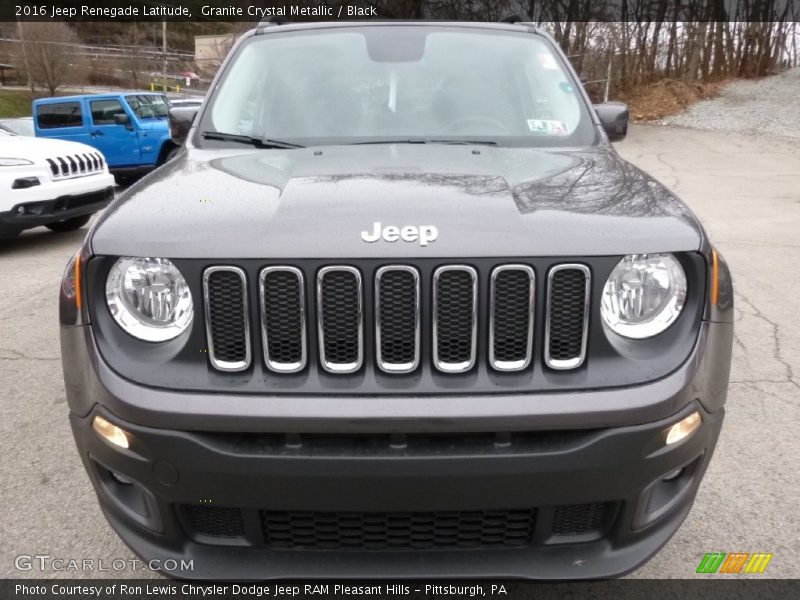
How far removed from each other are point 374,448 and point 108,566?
1303mm

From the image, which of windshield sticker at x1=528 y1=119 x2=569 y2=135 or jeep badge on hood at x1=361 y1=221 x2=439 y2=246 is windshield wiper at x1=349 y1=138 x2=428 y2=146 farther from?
jeep badge on hood at x1=361 y1=221 x2=439 y2=246

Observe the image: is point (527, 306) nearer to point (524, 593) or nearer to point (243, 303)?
point (243, 303)

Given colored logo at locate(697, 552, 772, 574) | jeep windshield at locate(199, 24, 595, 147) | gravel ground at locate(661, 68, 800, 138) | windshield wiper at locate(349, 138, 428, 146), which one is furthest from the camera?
gravel ground at locate(661, 68, 800, 138)

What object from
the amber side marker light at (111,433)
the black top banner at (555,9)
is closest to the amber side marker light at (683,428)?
the amber side marker light at (111,433)

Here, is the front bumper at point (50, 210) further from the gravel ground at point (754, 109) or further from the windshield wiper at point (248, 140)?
the gravel ground at point (754, 109)

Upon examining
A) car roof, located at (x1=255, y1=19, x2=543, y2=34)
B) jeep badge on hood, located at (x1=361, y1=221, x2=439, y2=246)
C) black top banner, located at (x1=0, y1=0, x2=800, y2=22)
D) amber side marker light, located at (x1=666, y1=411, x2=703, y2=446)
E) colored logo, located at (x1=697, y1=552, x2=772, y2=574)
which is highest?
black top banner, located at (x1=0, y1=0, x2=800, y2=22)

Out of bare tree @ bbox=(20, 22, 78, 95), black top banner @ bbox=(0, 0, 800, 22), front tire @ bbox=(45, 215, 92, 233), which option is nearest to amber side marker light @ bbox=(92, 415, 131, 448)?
front tire @ bbox=(45, 215, 92, 233)

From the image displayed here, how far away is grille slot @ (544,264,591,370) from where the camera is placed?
5.76 feet

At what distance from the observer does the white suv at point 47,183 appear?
281 inches

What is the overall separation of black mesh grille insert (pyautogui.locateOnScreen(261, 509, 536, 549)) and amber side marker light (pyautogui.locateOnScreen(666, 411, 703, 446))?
15.5 inches

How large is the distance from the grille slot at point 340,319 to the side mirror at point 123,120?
13.1 m

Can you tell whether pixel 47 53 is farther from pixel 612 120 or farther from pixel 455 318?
pixel 455 318

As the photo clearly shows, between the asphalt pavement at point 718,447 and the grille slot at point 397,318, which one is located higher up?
the grille slot at point 397,318

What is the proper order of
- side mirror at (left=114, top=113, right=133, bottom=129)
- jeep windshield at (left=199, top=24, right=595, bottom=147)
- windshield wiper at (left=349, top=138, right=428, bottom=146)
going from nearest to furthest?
windshield wiper at (left=349, top=138, right=428, bottom=146) → jeep windshield at (left=199, top=24, right=595, bottom=147) → side mirror at (left=114, top=113, right=133, bottom=129)
